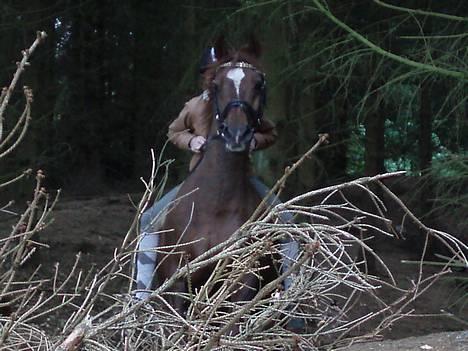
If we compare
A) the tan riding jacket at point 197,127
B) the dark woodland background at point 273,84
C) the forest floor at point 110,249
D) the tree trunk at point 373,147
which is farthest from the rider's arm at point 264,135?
the tree trunk at point 373,147

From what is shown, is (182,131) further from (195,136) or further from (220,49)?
(220,49)

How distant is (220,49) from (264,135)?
0.72m

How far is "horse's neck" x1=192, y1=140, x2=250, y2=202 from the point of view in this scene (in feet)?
20.2

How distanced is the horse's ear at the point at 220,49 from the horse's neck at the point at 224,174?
→ 2.36 feet

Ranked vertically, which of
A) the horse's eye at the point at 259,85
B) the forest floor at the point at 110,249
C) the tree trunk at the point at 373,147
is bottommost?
the forest floor at the point at 110,249

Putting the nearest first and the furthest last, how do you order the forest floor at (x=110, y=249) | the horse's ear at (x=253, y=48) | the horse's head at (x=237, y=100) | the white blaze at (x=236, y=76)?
the horse's head at (x=237, y=100), the white blaze at (x=236, y=76), the horse's ear at (x=253, y=48), the forest floor at (x=110, y=249)

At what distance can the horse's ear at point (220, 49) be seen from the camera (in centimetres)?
655

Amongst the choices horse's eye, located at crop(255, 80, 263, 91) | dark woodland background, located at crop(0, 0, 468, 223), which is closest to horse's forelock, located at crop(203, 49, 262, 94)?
horse's eye, located at crop(255, 80, 263, 91)

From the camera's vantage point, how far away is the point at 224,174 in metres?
6.16

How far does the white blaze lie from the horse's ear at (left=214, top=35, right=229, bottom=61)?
1.27 feet

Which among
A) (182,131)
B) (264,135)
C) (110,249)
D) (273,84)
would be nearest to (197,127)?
(182,131)

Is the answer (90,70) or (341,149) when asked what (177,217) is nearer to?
(341,149)

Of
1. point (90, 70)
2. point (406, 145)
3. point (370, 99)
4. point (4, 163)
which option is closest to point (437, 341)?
point (370, 99)

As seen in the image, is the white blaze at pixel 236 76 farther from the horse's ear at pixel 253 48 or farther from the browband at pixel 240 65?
the horse's ear at pixel 253 48
